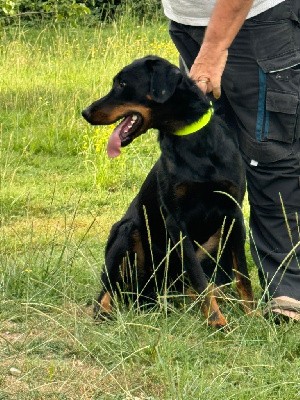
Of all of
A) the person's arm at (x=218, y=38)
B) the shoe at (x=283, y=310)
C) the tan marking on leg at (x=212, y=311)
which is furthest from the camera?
the shoe at (x=283, y=310)

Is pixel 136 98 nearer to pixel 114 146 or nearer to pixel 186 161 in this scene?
pixel 114 146

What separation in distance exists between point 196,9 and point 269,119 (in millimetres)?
619

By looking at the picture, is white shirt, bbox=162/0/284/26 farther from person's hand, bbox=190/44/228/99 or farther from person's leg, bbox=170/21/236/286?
person's hand, bbox=190/44/228/99

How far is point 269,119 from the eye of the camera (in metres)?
4.71

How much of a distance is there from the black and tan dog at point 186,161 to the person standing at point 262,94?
0.12 metres

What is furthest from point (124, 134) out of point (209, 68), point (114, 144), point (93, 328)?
point (93, 328)

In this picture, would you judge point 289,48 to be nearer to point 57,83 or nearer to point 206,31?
point 206,31

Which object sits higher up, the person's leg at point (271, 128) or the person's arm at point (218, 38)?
the person's arm at point (218, 38)

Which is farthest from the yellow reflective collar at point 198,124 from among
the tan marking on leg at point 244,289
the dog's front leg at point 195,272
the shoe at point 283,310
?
the shoe at point 283,310

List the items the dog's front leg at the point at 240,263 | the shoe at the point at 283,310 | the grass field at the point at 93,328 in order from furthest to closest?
the dog's front leg at the point at 240,263, the shoe at the point at 283,310, the grass field at the point at 93,328

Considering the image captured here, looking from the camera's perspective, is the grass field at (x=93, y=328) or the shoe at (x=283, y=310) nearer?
the grass field at (x=93, y=328)

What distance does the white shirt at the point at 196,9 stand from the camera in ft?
15.2

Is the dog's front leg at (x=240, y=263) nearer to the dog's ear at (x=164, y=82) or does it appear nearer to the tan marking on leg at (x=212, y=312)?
the tan marking on leg at (x=212, y=312)

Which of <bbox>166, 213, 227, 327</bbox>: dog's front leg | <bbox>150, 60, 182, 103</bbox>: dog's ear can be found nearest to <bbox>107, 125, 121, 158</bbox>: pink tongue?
<bbox>150, 60, 182, 103</bbox>: dog's ear
